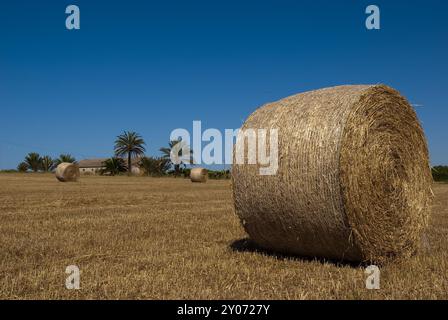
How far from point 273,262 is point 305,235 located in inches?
23.7

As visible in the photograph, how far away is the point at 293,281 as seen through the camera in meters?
5.87

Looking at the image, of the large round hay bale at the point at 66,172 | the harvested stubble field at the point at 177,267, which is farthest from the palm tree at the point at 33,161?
the harvested stubble field at the point at 177,267

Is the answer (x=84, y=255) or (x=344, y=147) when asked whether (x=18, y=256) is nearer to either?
(x=84, y=255)

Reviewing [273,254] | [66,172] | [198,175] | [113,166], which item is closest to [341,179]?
[273,254]

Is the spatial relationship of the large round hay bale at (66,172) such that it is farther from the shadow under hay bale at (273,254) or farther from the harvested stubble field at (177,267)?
the shadow under hay bale at (273,254)

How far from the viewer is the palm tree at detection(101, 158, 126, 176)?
212 ft

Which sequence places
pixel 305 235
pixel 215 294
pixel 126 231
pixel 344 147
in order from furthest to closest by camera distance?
pixel 126 231 < pixel 305 235 < pixel 344 147 < pixel 215 294

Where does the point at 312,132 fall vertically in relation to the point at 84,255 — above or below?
above

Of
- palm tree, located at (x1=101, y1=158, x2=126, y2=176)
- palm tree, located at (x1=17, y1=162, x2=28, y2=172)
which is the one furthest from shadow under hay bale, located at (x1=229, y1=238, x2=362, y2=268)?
palm tree, located at (x1=17, y1=162, x2=28, y2=172)

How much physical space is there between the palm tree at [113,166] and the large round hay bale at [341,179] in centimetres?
5768

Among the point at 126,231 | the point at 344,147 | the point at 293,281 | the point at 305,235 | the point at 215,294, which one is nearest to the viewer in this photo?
the point at 215,294

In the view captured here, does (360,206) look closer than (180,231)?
Yes

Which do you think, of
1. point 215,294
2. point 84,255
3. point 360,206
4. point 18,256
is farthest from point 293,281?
point 18,256

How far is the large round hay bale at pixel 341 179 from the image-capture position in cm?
662
